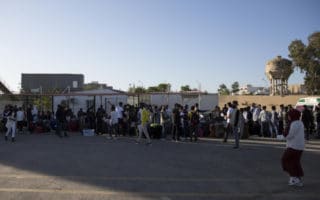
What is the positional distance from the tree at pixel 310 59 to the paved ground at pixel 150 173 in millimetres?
39631

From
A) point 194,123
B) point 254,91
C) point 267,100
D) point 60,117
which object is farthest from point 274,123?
point 254,91

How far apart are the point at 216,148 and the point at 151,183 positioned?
6868mm

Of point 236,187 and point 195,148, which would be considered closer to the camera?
point 236,187

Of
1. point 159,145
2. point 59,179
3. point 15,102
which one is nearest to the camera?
point 59,179

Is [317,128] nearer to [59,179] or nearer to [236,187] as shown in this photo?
[236,187]

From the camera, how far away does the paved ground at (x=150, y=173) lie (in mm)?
8039

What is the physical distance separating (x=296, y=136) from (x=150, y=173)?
3.75 meters

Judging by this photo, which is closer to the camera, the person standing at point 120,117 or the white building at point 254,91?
the person standing at point 120,117

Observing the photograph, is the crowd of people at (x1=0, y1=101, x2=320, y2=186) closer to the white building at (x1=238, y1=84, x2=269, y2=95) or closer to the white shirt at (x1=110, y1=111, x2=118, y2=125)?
the white shirt at (x1=110, y1=111, x2=118, y2=125)

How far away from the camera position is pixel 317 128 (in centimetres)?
1994

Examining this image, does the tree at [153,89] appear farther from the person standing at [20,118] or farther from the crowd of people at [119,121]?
the person standing at [20,118]

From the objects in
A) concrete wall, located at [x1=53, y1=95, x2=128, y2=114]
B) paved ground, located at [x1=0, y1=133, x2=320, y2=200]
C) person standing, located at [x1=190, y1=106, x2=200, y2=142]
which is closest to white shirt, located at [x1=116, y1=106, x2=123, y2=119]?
person standing, located at [x1=190, y1=106, x2=200, y2=142]

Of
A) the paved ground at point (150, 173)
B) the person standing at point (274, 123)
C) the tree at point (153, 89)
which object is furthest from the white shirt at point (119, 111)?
the tree at point (153, 89)

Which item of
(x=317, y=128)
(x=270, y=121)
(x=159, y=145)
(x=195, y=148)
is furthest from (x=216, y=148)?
(x=317, y=128)
